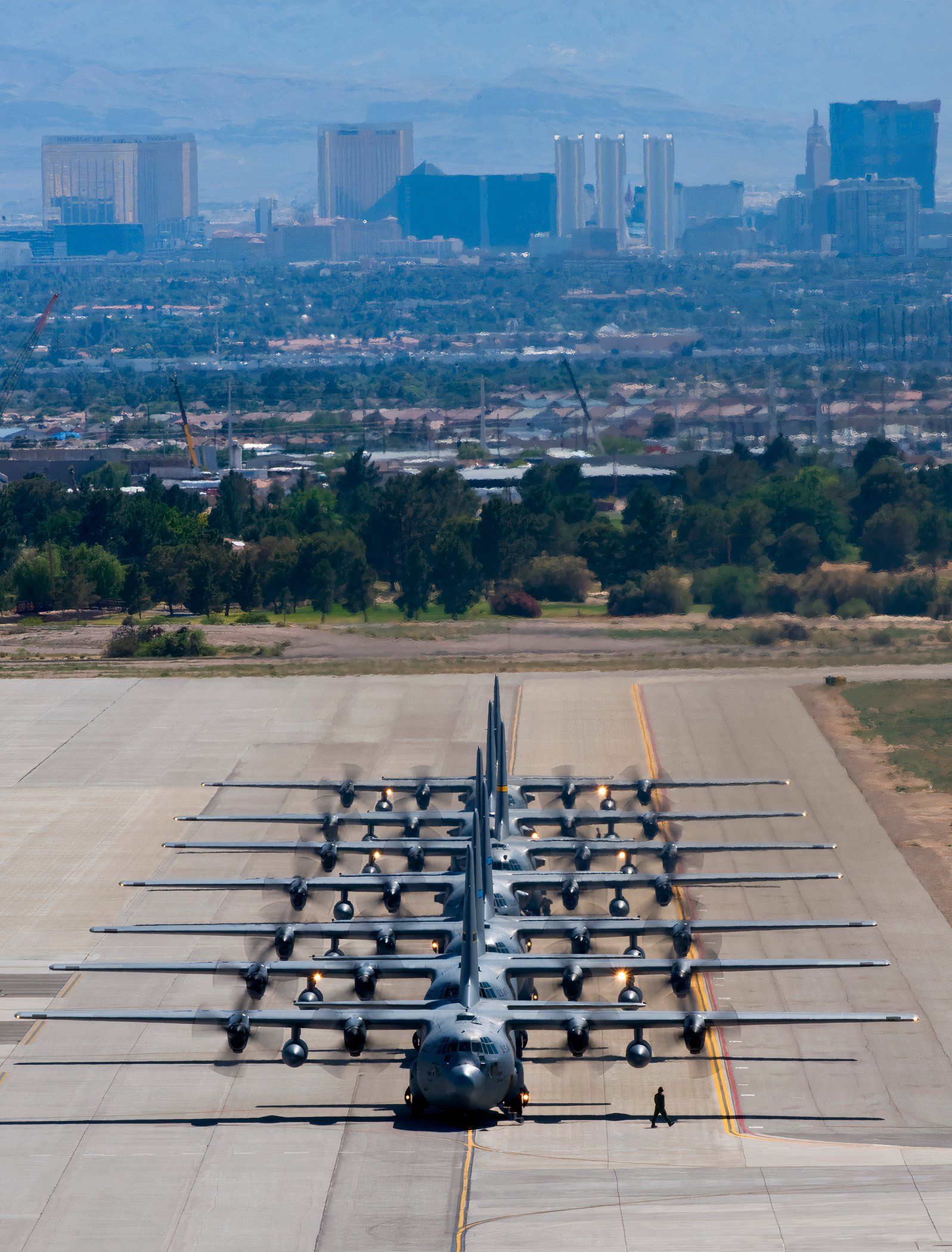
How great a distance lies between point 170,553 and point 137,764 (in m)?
60.9

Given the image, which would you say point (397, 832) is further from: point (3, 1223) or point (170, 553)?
point (170, 553)

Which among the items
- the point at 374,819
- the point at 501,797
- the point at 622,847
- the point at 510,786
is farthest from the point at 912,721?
the point at 374,819

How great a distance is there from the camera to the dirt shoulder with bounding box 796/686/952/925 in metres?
72.2

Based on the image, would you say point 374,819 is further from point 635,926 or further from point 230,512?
point 230,512

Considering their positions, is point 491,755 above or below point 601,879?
above

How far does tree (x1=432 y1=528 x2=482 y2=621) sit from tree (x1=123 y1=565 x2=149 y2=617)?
25.0 metres

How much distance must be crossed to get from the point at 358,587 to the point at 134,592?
1932 centimetres

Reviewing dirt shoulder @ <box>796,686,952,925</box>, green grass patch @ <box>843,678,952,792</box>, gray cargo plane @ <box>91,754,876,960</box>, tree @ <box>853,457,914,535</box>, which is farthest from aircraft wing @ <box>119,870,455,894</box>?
tree @ <box>853,457,914,535</box>

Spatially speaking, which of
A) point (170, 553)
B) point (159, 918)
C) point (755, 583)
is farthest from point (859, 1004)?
point (170, 553)

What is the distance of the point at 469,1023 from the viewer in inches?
1821

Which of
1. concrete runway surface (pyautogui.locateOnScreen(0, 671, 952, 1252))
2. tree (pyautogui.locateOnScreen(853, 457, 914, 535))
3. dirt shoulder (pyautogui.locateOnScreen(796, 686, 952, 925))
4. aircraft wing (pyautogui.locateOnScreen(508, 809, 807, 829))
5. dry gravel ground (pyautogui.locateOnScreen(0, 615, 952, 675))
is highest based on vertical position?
tree (pyautogui.locateOnScreen(853, 457, 914, 535))

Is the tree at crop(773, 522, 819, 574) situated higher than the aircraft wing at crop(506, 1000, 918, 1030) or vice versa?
the tree at crop(773, 522, 819, 574)

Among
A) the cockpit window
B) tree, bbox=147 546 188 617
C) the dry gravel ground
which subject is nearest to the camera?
the cockpit window

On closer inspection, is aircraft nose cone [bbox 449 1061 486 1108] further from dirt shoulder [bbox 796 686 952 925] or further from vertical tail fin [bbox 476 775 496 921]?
dirt shoulder [bbox 796 686 952 925]
